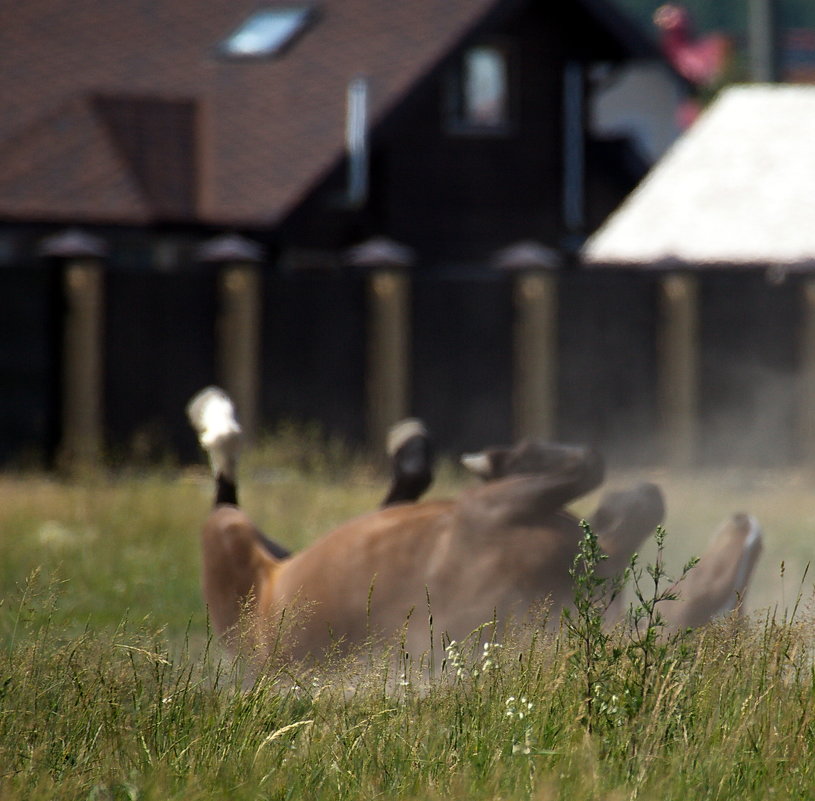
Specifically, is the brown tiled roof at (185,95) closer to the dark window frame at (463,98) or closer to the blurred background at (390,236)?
the blurred background at (390,236)

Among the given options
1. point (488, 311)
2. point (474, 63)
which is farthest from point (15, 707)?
point (474, 63)

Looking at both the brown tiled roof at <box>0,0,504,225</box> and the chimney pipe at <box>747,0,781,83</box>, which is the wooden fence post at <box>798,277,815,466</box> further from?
the chimney pipe at <box>747,0,781,83</box>

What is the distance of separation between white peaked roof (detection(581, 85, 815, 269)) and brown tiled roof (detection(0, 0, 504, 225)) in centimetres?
340

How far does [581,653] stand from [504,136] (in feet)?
68.1

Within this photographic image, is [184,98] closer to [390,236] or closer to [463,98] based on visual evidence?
[390,236]

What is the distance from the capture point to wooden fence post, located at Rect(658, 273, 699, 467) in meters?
13.8

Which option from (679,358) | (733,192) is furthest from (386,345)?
(733,192)

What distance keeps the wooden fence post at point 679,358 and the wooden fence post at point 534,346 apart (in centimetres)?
89

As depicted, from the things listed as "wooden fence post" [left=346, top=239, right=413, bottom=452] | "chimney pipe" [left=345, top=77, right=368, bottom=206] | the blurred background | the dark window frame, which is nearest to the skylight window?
the blurred background

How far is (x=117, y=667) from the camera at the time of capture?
450 centimetres

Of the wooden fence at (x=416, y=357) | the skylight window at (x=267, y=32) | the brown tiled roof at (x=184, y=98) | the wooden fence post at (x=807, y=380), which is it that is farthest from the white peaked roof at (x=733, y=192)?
the wooden fence at (x=416, y=357)

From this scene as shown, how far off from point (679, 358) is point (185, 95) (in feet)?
38.1

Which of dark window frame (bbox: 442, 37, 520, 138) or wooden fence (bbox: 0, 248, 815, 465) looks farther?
dark window frame (bbox: 442, 37, 520, 138)

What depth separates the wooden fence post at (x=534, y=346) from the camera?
13719 millimetres
